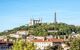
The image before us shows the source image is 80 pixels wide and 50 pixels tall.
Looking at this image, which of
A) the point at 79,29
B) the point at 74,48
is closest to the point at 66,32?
the point at 79,29

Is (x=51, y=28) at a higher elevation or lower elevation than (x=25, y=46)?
lower

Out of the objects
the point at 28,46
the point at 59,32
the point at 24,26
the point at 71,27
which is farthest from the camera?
the point at 24,26

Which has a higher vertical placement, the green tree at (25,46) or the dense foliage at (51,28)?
Answer: the green tree at (25,46)

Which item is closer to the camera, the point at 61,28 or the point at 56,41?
the point at 56,41

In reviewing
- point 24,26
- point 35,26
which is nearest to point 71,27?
point 35,26

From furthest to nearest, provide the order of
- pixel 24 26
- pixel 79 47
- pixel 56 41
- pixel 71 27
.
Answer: pixel 24 26 → pixel 71 27 → pixel 56 41 → pixel 79 47

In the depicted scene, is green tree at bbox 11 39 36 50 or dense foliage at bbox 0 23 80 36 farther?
dense foliage at bbox 0 23 80 36

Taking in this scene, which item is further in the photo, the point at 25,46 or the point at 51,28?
the point at 51,28

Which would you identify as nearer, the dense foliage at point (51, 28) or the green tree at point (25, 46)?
the green tree at point (25, 46)

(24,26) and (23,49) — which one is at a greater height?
(23,49)

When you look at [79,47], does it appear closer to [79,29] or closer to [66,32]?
[66,32]

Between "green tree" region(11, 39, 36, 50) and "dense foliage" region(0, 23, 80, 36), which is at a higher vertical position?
"green tree" region(11, 39, 36, 50)
